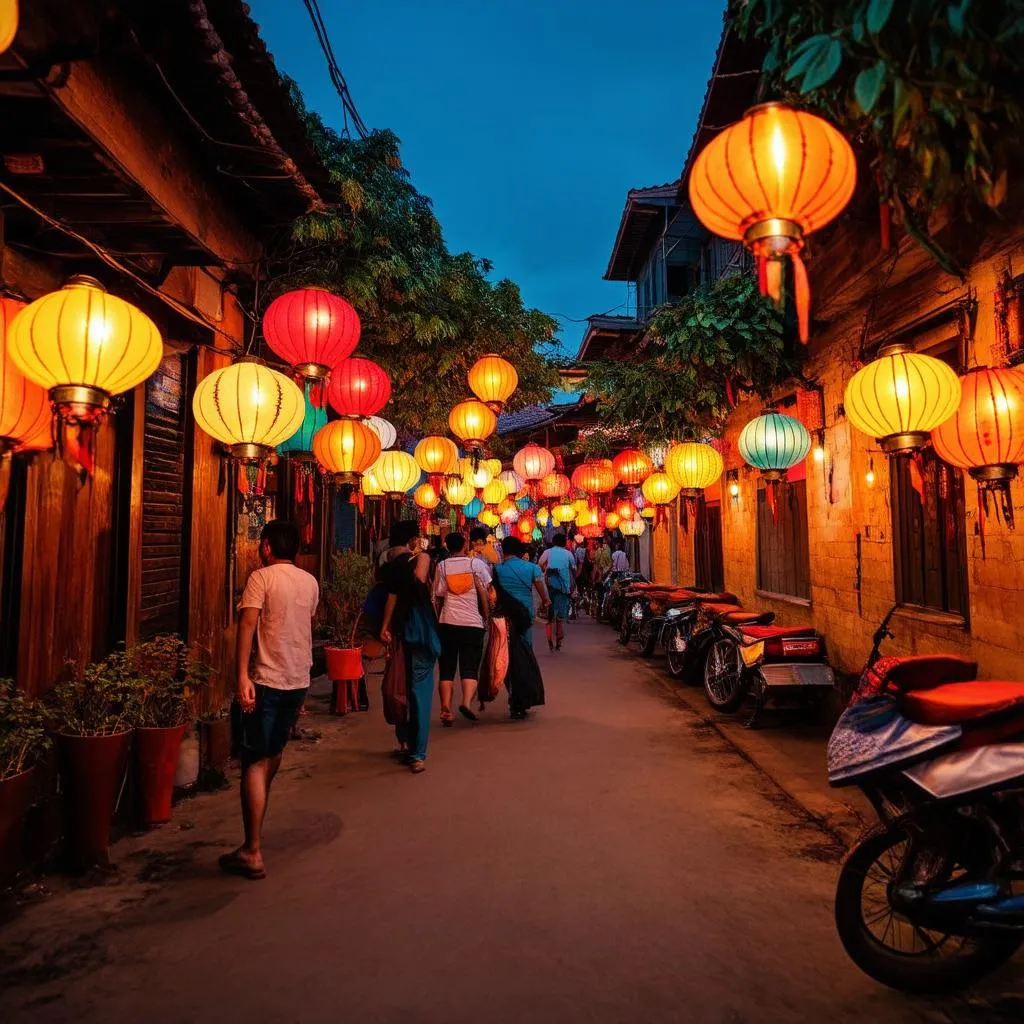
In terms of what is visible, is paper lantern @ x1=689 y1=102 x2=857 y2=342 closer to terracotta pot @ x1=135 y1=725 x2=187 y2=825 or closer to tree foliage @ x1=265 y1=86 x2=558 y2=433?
terracotta pot @ x1=135 y1=725 x2=187 y2=825

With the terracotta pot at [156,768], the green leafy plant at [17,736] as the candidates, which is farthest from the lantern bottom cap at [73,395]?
the terracotta pot at [156,768]

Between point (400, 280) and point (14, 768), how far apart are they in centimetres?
794

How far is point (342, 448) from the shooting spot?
7293mm

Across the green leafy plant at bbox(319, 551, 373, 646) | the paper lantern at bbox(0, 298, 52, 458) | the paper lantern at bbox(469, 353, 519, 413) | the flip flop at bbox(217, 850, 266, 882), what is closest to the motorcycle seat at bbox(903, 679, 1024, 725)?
the flip flop at bbox(217, 850, 266, 882)

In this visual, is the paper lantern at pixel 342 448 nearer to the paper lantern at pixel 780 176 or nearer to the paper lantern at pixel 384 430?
the paper lantern at pixel 384 430

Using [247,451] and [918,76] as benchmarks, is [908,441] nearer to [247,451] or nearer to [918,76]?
[918,76]

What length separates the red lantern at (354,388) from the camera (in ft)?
24.2

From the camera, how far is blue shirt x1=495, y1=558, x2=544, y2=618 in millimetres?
8398

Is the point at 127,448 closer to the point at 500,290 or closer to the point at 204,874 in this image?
the point at 204,874

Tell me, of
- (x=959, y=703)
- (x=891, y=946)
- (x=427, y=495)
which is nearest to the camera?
(x=959, y=703)

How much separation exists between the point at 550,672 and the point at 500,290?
21.7 ft

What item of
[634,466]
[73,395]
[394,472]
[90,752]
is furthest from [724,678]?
[73,395]

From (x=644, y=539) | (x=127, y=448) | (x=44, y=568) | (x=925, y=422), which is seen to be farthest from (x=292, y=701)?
(x=644, y=539)

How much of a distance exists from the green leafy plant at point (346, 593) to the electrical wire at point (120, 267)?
3.50 m
